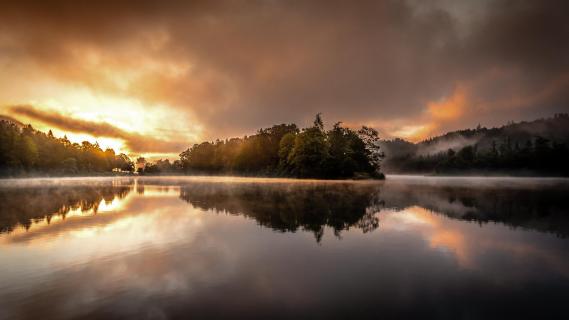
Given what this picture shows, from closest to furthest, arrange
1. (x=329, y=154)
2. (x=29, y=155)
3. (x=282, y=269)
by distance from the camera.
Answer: (x=282, y=269), (x=329, y=154), (x=29, y=155)

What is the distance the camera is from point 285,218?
74.4ft

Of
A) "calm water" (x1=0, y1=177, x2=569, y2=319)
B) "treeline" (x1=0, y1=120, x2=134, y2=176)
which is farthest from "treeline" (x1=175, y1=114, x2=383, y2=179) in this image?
"treeline" (x1=0, y1=120, x2=134, y2=176)

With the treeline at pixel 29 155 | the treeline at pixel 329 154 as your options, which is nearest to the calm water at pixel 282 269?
the treeline at pixel 329 154

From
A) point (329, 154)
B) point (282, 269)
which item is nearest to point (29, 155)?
point (329, 154)

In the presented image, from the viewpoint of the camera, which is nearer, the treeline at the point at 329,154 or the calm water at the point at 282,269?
the calm water at the point at 282,269

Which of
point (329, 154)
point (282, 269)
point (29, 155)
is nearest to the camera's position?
point (282, 269)

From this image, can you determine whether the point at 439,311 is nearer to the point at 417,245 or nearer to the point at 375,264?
the point at 375,264

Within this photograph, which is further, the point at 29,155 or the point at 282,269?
the point at 29,155

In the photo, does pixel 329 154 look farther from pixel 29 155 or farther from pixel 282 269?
pixel 29 155

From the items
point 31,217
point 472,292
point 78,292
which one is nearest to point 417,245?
point 472,292

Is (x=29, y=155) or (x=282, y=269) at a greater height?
(x=29, y=155)

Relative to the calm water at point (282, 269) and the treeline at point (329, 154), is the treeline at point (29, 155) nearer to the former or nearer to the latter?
the treeline at point (329, 154)

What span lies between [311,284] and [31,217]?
910 inches

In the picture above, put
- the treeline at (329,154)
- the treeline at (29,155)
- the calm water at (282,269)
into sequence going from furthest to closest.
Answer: the treeline at (29,155), the treeline at (329,154), the calm water at (282,269)
